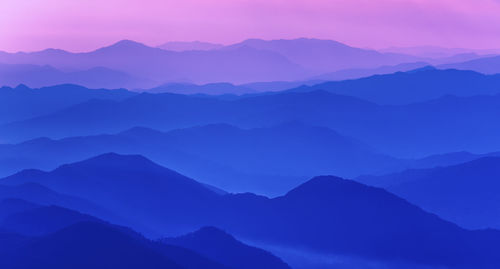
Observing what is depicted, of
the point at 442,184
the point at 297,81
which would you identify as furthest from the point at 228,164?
the point at 442,184

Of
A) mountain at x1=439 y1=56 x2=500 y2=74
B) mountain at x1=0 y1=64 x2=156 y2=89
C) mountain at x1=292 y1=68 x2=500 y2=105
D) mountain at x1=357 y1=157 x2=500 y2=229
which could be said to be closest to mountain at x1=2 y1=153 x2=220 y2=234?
mountain at x1=0 y1=64 x2=156 y2=89

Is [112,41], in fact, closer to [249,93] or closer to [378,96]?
[249,93]

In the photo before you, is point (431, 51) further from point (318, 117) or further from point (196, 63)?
point (196, 63)

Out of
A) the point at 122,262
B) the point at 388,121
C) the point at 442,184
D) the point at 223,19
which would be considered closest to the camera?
the point at 122,262

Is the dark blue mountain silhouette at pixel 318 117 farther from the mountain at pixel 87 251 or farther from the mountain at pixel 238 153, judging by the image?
the mountain at pixel 87 251

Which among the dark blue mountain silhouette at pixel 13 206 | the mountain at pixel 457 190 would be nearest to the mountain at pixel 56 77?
the dark blue mountain silhouette at pixel 13 206

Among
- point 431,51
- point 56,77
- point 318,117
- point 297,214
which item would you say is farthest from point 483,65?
point 56,77

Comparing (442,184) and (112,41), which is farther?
(112,41)
